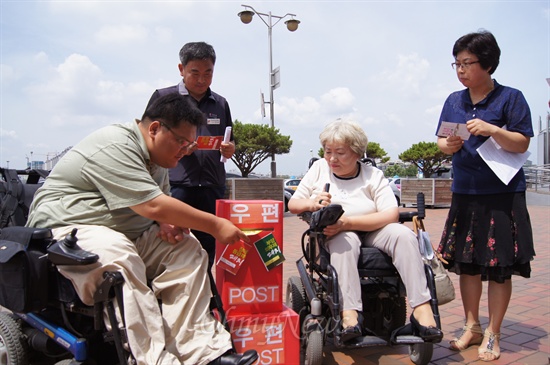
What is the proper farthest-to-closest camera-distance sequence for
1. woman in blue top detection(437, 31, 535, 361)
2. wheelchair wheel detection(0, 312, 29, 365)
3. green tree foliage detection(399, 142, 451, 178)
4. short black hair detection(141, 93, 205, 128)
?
1. green tree foliage detection(399, 142, 451, 178)
2. woman in blue top detection(437, 31, 535, 361)
3. wheelchair wheel detection(0, 312, 29, 365)
4. short black hair detection(141, 93, 205, 128)

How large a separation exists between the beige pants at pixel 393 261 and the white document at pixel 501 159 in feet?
2.32

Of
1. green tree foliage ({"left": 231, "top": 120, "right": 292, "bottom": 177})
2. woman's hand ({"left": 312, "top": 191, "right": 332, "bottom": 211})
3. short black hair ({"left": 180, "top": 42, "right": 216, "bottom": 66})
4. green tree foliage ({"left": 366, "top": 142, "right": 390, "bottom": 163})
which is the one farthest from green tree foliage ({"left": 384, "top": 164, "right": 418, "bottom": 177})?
woman's hand ({"left": 312, "top": 191, "right": 332, "bottom": 211})

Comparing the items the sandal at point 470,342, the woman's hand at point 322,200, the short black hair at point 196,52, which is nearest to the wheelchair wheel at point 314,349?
the woman's hand at point 322,200

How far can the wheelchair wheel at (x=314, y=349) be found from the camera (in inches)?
102

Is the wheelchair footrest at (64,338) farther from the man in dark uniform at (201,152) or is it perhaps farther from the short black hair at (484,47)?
the short black hair at (484,47)

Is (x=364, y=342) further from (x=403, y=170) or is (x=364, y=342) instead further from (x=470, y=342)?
(x=403, y=170)

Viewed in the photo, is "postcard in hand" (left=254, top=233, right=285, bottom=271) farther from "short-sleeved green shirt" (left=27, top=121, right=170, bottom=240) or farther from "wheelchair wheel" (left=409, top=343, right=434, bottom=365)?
"wheelchair wheel" (left=409, top=343, right=434, bottom=365)

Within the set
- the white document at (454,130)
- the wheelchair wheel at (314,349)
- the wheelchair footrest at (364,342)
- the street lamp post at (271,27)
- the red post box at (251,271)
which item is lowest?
the wheelchair wheel at (314,349)

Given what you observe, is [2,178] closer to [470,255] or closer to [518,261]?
[470,255]

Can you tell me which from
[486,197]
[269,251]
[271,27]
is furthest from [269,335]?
[271,27]

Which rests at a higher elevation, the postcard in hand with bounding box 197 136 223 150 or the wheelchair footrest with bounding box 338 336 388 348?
the postcard in hand with bounding box 197 136 223 150

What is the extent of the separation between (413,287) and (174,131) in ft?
5.09

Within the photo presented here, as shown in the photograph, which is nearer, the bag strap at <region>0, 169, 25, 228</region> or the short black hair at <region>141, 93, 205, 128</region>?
the short black hair at <region>141, 93, 205, 128</region>

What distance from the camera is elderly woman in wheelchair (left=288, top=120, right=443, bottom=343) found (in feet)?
8.14
